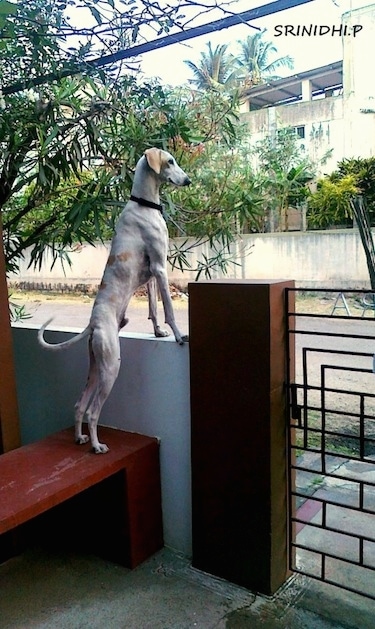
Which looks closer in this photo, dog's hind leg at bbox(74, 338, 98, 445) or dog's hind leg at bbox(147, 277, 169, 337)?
dog's hind leg at bbox(74, 338, 98, 445)

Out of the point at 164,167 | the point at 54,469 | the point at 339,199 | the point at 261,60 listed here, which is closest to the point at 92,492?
the point at 54,469

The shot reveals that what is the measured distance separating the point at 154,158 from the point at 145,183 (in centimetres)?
11

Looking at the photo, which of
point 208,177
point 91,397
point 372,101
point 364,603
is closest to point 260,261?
point 208,177

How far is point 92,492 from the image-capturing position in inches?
86.6

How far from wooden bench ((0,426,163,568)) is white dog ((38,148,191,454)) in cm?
13

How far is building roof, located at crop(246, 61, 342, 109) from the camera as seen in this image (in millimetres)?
6844

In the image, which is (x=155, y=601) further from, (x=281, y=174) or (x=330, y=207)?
(x=330, y=207)

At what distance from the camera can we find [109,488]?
2111 mm

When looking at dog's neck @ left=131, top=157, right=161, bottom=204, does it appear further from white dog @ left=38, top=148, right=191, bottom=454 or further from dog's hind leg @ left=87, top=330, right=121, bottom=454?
dog's hind leg @ left=87, top=330, right=121, bottom=454

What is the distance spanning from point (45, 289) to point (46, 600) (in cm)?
299

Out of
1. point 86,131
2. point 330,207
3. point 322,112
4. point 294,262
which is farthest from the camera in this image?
point 322,112

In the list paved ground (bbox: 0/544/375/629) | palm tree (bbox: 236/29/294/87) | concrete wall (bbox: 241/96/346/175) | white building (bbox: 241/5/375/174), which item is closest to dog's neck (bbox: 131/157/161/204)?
paved ground (bbox: 0/544/375/629)

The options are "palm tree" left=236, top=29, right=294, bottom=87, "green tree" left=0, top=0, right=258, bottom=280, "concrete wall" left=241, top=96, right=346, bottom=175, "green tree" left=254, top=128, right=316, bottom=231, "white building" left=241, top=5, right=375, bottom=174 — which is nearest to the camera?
"green tree" left=0, top=0, right=258, bottom=280

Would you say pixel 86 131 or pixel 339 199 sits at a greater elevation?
pixel 86 131
